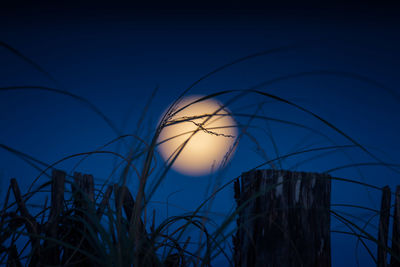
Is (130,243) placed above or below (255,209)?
below

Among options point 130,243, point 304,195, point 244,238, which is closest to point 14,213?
point 130,243

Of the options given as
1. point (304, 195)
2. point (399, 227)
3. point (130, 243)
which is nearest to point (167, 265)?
point (130, 243)

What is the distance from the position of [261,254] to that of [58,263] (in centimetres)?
60

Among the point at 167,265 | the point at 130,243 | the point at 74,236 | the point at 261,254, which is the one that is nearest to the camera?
the point at 130,243

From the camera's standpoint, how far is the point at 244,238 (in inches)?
32.5

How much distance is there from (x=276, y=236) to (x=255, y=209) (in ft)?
0.29

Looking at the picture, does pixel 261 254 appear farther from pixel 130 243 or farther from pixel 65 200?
pixel 65 200

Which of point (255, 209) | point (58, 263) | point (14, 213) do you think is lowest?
point (58, 263)

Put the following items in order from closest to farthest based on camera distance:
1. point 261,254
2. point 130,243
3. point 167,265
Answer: point 130,243, point 261,254, point 167,265

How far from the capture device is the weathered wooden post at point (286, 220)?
2.59 feet

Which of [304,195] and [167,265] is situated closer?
[304,195]

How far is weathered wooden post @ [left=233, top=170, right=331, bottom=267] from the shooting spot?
2.59ft

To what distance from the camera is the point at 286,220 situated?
804 millimetres

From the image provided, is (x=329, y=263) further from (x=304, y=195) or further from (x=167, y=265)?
(x=167, y=265)
